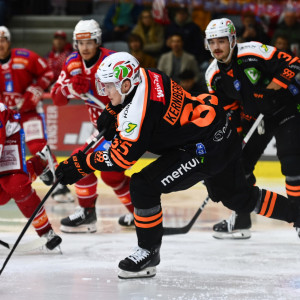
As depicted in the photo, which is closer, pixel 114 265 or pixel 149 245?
pixel 149 245

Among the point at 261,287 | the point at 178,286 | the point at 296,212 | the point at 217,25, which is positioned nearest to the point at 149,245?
the point at 178,286

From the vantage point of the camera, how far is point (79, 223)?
16.1ft

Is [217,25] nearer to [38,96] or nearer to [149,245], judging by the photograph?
[149,245]

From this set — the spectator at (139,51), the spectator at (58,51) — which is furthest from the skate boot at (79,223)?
the spectator at (58,51)

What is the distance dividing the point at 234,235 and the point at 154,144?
1.27 meters

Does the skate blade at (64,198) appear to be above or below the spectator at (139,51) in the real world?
below

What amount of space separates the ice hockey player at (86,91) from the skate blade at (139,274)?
1.19 meters

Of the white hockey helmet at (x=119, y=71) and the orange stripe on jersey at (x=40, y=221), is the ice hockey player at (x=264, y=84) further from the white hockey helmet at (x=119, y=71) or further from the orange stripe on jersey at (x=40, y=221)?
the orange stripe on jersey at (x=40, y=221)

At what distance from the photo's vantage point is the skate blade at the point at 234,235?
15.3 ft

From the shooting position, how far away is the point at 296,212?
4172 mm

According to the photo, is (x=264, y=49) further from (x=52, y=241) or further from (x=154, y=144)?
(x=52, y=241)

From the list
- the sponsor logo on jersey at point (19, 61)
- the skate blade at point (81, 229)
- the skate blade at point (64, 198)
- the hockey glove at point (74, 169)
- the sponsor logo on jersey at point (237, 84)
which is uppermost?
the sponsor logo on jersey at point (237, 84)

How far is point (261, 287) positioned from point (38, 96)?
2.68 metres

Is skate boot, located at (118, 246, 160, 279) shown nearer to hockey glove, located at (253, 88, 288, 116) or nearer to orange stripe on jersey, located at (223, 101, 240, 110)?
hockey glove, located at (253, 88, 288, 116)
